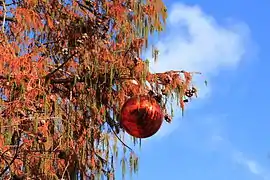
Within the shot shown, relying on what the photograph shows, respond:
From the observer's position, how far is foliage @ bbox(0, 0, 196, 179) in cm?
353

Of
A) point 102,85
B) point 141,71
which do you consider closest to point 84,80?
point 102,85

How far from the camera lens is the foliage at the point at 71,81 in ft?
11.6

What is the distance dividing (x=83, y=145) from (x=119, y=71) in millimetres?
503

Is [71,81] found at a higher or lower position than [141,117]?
higher

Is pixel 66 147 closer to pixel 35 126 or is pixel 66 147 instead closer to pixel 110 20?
pixel 35 126

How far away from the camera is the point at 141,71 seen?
357 cm

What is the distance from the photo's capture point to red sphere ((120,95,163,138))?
3.32m

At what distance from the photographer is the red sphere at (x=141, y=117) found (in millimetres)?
3320

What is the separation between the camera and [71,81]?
380 cm

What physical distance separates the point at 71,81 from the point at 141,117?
665 millimetres

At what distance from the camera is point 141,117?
3.33 meters

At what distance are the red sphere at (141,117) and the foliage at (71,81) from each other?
25 cm

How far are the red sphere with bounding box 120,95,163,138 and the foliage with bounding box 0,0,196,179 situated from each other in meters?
0.25

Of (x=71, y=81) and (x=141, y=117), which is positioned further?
(x=71, y=81)
